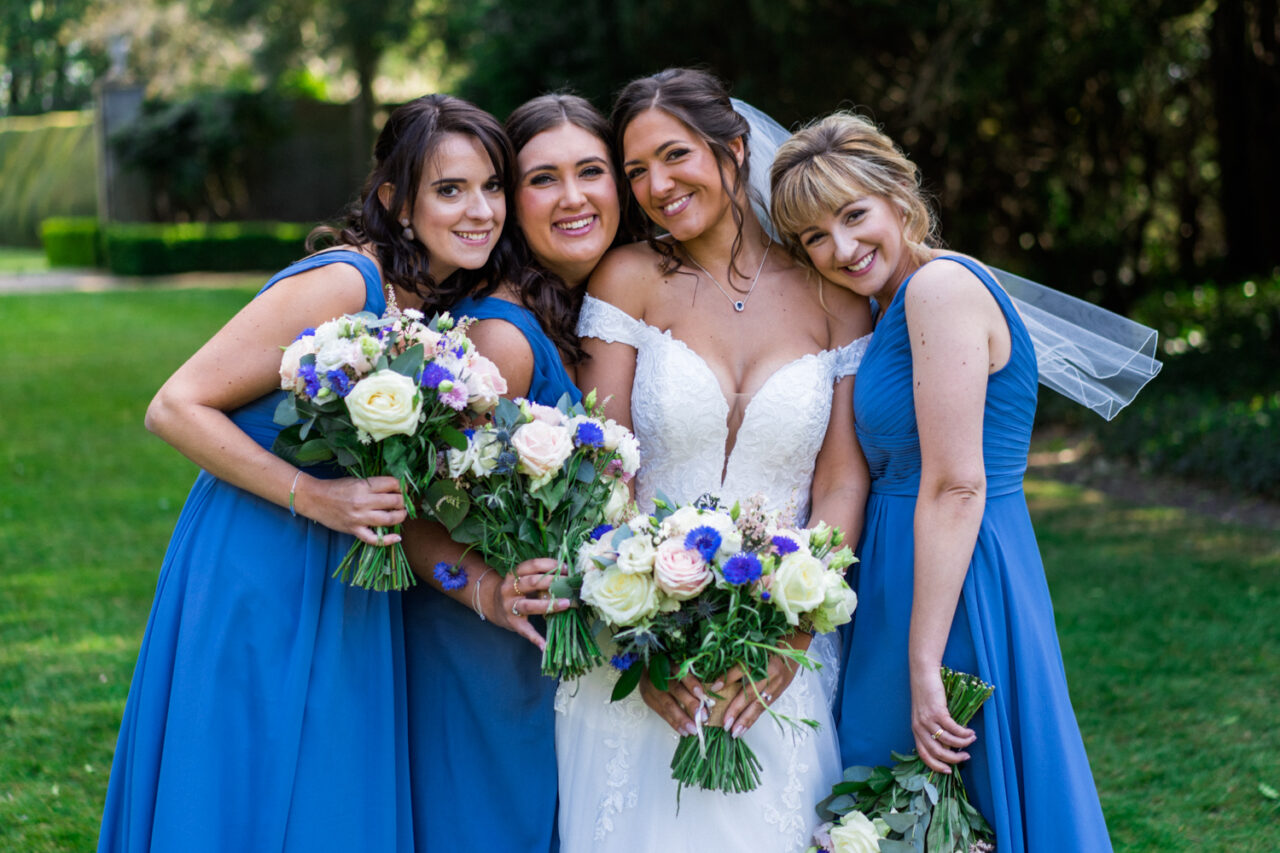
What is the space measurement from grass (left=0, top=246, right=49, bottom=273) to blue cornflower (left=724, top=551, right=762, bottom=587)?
106ft

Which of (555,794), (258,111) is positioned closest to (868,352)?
(555,794)

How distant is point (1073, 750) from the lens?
10.2 ft

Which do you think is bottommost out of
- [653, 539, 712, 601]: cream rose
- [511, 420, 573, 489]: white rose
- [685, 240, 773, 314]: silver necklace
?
[653, 539, 712, 601]: cream rose

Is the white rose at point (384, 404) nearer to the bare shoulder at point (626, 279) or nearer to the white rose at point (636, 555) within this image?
the white rose at point (636, 555)

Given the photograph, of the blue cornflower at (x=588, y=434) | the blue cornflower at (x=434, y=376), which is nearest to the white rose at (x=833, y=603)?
the blue cornflower at (x=588, y=434)

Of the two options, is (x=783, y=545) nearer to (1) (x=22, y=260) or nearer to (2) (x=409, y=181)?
(2) (x=409, y=181)

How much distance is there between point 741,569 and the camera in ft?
8.87

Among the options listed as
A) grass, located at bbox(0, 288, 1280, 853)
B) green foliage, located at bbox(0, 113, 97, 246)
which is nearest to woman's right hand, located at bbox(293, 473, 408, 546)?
grass, located at bbox(0, 288, 1280, 853)

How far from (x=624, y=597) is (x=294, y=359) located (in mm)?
951

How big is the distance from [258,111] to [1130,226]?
22.3m

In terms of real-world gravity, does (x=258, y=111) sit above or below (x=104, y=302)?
above

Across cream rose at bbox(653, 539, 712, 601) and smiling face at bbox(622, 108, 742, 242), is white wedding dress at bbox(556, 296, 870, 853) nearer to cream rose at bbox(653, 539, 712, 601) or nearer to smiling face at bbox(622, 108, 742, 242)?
smiling face at bbox(622, 108, 742, 242)

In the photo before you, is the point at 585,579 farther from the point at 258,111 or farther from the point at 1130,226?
the point at 258,111

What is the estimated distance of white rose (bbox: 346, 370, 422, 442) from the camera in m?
2.65
